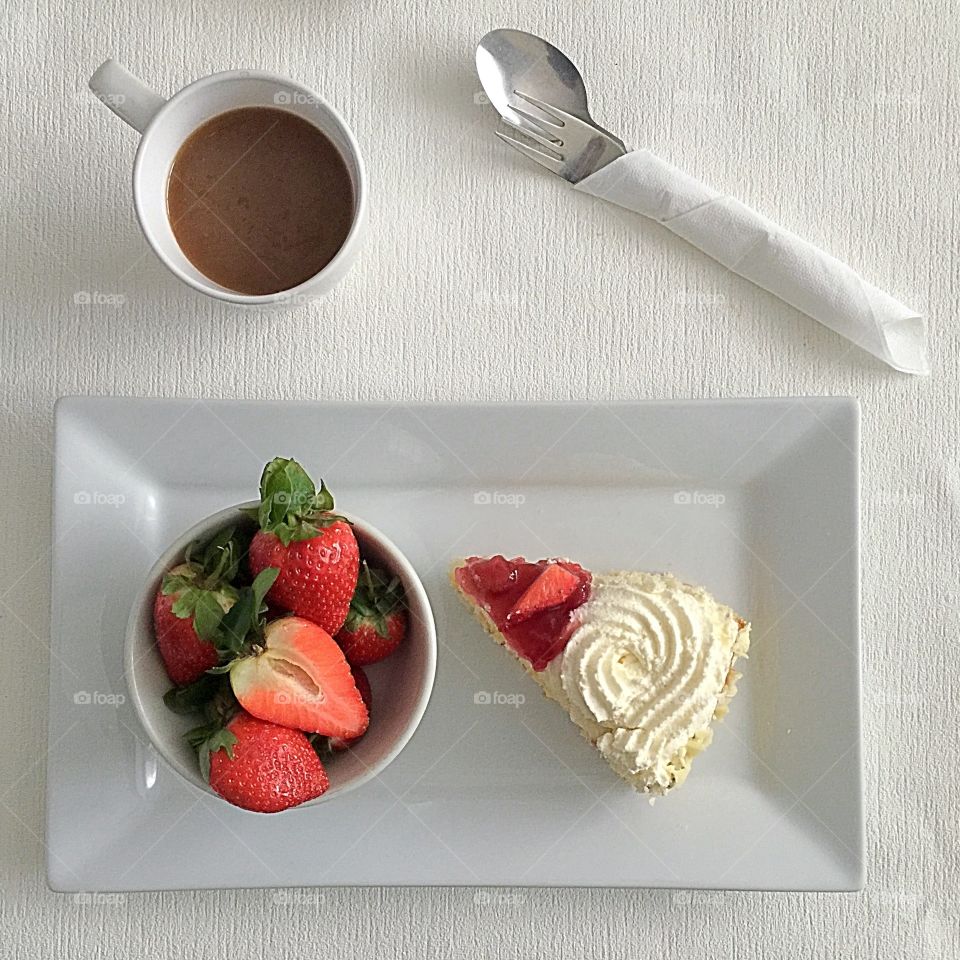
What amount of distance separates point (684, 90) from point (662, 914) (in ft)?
3.06

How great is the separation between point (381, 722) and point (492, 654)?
0.48ft

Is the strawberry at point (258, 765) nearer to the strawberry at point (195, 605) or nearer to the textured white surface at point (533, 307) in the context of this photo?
the strawberry at point (195, 605)

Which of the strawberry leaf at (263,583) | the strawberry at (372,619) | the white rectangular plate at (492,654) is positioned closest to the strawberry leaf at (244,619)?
the strawberry leaf at (263,583)

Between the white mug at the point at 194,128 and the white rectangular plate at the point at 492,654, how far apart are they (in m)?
0.14

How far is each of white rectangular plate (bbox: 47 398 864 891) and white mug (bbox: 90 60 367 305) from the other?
0.47 feet

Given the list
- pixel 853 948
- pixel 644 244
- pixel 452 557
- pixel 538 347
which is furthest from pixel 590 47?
pixel 853 948

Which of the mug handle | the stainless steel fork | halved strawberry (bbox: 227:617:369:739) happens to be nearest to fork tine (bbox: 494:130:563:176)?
the stainless steel fork

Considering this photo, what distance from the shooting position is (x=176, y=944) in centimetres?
119

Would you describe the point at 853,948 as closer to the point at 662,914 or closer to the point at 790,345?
the point at 662,914

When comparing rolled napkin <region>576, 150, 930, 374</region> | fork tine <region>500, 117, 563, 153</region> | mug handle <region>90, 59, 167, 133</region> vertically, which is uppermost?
mug handle <region>90, 59, 167, 133</region>

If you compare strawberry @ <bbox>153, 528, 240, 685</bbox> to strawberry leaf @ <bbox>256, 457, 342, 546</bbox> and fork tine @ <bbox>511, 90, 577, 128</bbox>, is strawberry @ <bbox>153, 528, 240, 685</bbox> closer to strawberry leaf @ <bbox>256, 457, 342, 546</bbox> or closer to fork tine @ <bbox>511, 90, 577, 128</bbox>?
strawberry leaf @ <bbox>256, 457, 342, 546</bbox>

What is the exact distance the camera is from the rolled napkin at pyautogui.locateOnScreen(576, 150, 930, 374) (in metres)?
1.20

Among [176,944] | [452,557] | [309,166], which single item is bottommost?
[176,944]

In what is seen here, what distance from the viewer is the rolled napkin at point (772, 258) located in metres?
1.20
